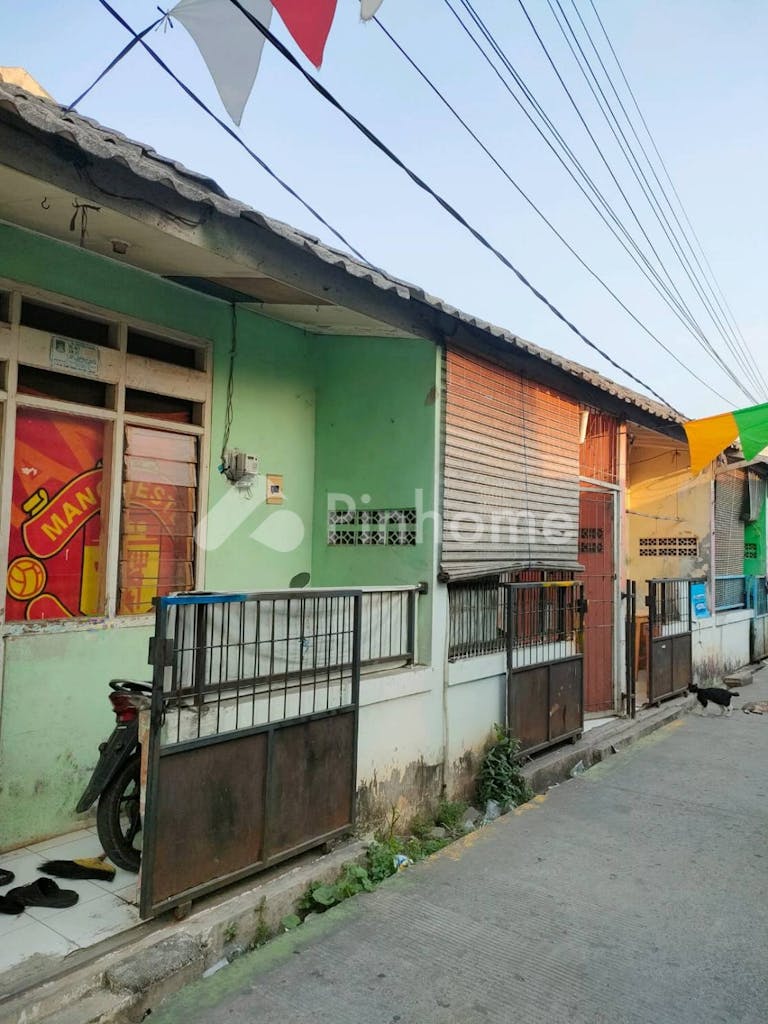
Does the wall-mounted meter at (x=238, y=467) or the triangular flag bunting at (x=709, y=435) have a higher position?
the triangular flag bunting at (x=709, y=435)

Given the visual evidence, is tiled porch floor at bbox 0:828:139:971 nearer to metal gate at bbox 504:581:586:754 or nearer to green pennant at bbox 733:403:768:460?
metal gate at bbox 504:581:586:754

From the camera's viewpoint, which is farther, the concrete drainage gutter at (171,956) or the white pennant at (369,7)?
the white pennant at (369,7)

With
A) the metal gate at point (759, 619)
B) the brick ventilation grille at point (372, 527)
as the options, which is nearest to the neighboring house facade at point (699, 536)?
the metal gate at point (759, 619)

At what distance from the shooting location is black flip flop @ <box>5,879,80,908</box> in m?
3.76

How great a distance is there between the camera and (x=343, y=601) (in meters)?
4.83

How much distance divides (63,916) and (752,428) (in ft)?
28.0

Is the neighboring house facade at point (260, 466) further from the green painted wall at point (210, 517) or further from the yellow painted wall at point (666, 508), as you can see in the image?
the yellow painted wall at point (666, 508)

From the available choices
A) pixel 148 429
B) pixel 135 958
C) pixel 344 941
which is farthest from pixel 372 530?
pixel 135 958

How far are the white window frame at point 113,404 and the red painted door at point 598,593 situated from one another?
5.07 m

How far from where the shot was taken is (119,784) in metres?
4.17

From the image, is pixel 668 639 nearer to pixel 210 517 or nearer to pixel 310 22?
pixel 210 517

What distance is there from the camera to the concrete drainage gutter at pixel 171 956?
2990 millimetres

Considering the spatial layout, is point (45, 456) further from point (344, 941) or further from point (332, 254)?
point (344, 941)

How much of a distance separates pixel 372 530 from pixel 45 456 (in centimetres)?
257
